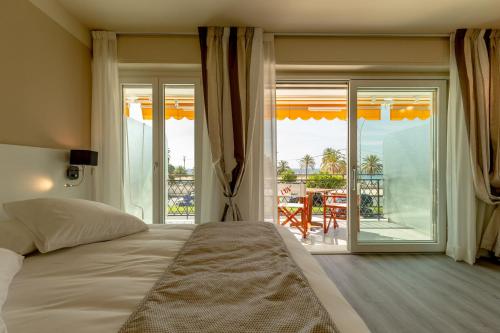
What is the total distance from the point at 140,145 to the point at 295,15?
2.16m

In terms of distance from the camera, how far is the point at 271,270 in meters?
1.01

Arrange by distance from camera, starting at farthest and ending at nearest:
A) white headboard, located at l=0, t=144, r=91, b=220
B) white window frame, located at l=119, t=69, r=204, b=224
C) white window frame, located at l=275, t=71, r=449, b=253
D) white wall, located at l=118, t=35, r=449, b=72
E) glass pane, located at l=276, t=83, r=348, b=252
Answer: glass pane, located at l=276, t=83, r=348, b=252
white window frame, located at l=275, t=71, r=449, b=253
white window frame, located at l=119, t=69, r=204, b=224
white wall, located at l=118, t=35, r=449, b=72
white headboard, located at l=0, t=144, r=91, b=220

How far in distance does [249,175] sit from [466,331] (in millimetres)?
2034

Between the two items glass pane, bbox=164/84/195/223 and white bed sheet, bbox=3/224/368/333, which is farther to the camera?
glass pane, bbox=164/84/195/223

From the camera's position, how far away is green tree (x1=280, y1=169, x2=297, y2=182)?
5.47 m

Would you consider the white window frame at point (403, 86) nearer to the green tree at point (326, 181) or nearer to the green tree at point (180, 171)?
the green tree at point (180, 171)

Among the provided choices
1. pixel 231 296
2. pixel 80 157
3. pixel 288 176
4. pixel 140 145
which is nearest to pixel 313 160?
pixel 288 176

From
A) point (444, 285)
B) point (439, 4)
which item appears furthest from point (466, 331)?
point (439, 4)

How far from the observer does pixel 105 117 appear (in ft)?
8.96

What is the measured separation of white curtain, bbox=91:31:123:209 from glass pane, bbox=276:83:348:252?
1815 mm

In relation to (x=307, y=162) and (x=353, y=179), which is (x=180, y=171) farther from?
(x=307, y=162)

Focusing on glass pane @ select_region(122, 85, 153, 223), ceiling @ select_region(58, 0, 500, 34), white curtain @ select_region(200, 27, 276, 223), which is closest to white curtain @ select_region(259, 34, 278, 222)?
white curtain @ select_region(200, 27, 276, 223)

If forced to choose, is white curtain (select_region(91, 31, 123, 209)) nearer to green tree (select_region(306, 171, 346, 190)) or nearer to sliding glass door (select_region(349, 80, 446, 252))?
sliding glass door (select_region(349, 80, 446, 252))

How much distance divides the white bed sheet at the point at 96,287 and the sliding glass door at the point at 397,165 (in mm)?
2135
